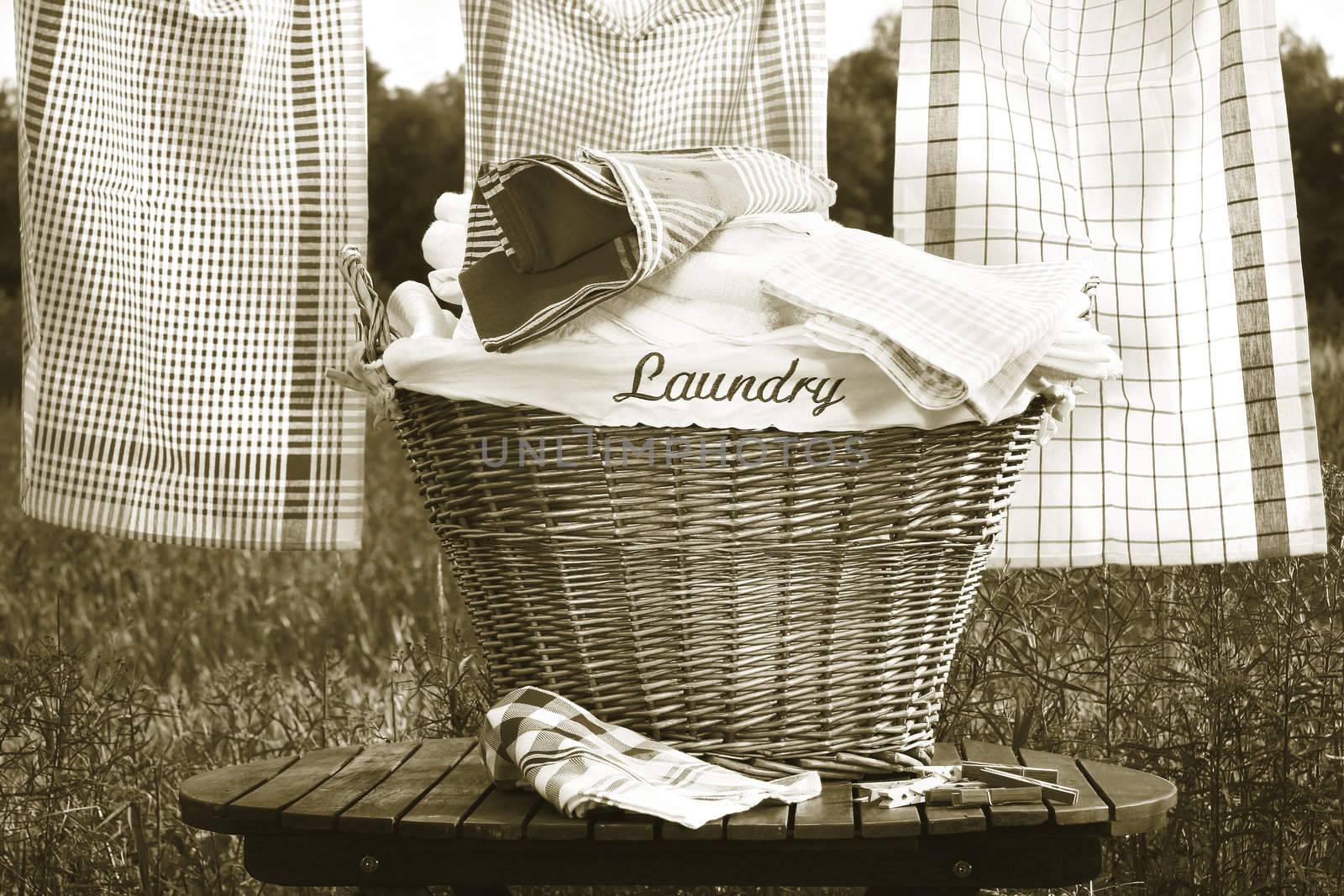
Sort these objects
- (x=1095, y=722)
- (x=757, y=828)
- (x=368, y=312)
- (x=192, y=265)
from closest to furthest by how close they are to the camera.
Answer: (x=757, y=828), (x=368, y=312), (x=192, y=265), (x=1095, y=722)

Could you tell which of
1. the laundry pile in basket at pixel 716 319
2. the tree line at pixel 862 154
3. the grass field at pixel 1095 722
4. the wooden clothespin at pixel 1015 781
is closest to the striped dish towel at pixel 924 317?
the laundry pile in basket at pixel 716 319

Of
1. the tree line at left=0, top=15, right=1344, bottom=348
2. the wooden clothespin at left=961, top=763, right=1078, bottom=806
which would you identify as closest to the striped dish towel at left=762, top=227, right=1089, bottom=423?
the wooden clothespin at left=961, top=763, right=1078, bottom=806

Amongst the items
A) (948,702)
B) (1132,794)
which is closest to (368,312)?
(1132,794)

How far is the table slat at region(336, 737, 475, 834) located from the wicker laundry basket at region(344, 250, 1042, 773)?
111 millimetres

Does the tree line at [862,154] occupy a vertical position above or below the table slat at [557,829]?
above

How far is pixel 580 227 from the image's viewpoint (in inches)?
36.7

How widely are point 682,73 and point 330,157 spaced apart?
364mm

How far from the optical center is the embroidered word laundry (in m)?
0.91

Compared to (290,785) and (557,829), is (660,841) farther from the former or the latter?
(290,785)

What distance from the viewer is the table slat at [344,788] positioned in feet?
2.97

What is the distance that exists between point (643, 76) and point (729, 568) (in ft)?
2.14

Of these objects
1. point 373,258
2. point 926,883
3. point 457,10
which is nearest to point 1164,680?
point 926,883

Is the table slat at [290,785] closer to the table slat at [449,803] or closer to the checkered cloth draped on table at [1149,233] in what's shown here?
the table slat at [449,803]

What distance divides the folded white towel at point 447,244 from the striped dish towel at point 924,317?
31cm
